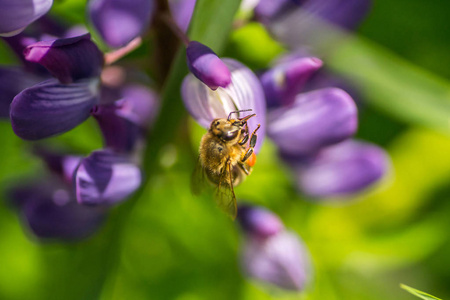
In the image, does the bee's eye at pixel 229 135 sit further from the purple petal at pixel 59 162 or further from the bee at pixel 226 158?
the purple petal at pixel 59 162

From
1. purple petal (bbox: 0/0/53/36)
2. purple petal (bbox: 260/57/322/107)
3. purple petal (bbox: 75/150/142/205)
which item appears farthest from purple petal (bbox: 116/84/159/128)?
purple petal (bbox: 0/0/53/36)

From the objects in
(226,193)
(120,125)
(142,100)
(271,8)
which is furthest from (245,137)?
(142,100)

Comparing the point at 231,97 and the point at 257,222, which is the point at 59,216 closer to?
the point at 257,222

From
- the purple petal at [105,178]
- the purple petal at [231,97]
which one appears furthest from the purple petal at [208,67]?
the purple petal at [105,178]

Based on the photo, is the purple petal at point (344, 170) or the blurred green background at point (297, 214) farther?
the purple petal at point (344, 170)

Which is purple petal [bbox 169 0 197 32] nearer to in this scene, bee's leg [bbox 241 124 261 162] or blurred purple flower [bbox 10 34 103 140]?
blurred purple flower [bbox 10 34 103 140]

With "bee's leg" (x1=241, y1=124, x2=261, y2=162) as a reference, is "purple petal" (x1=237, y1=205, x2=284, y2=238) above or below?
below
